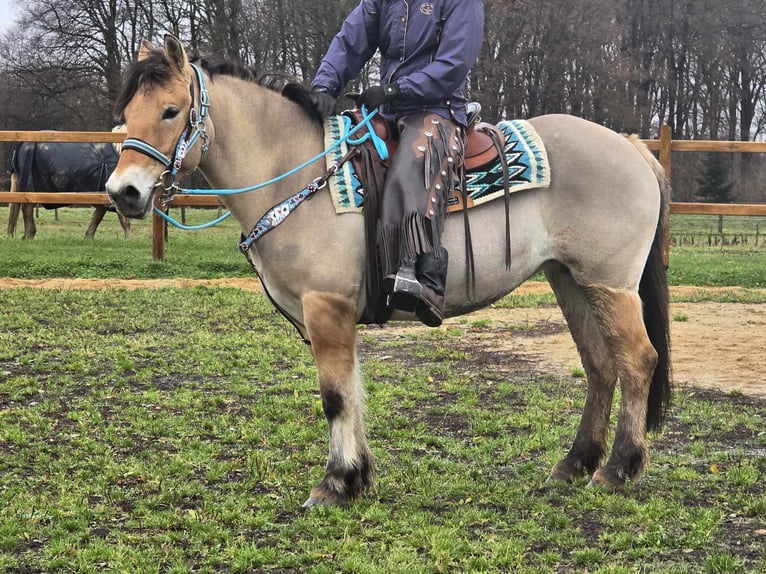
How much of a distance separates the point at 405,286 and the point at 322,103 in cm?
102

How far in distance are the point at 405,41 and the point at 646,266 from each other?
69.7 inches

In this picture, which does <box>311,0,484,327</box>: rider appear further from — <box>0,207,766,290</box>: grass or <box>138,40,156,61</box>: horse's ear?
<box>0,207,766,290</box>: grass

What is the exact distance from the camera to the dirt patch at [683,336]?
24.1 feet

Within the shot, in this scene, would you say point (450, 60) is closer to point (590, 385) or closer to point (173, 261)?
point (590, 385)

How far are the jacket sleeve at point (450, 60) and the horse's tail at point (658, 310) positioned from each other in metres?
1.16

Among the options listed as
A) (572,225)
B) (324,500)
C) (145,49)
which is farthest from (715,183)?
(145,49)

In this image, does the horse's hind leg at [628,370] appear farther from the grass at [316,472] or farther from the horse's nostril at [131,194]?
the horse's nostril at [131,194]

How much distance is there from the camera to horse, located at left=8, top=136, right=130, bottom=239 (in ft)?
60.1

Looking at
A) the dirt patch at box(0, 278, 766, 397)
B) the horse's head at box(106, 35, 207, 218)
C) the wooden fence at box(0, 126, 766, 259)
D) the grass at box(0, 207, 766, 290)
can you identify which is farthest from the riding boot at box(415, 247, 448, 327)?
the grass at box(0, 207, 766, 290)

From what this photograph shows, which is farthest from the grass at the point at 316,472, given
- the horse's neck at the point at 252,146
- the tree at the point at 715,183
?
the tree at the point at 715,183

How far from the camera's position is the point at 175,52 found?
4.06 metres

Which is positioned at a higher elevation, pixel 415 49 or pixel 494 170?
pixel 415 49

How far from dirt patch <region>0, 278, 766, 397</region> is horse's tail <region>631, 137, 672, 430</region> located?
227cm

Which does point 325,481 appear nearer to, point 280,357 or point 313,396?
point 313,396
